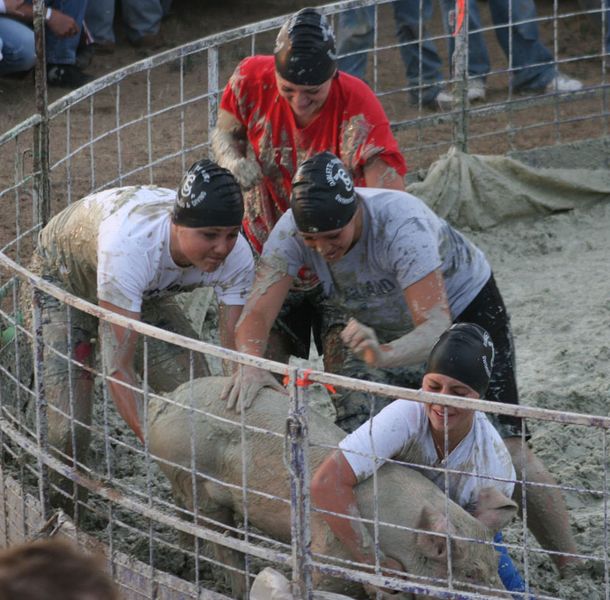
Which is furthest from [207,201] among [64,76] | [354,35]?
[64,76]

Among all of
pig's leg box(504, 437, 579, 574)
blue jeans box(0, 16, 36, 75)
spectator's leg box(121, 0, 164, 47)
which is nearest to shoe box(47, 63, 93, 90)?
blue jeans box(0, 16, 36, 75)

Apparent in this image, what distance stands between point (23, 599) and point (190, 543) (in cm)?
332

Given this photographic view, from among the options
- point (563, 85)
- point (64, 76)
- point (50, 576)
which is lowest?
point (563, 85)

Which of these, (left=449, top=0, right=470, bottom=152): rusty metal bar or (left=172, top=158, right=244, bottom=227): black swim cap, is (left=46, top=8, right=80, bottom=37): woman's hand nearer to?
(left=449, top=0, right=470, bottom=152): rusty metal bar

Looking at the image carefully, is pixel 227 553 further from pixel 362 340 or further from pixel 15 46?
pixel 15 46

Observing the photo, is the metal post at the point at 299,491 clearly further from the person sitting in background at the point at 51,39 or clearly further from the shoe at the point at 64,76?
the shoe at the point at 64,76

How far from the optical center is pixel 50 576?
236 centimetres

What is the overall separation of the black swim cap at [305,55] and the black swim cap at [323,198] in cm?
79

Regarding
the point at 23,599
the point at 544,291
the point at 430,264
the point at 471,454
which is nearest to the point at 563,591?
the point at 471,454

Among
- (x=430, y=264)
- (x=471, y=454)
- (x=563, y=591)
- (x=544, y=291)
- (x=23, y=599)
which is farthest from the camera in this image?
(x=544, y=291)

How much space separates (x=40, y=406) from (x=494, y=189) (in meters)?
4.40

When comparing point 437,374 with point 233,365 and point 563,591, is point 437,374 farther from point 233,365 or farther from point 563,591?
point 563,591

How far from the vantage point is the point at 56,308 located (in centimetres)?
577

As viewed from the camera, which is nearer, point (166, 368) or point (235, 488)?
point (235, 488)
